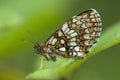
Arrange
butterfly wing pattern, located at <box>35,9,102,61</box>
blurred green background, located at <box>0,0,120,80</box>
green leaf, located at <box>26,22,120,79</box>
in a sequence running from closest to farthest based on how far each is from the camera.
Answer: green leaf, located at <box>26,22,120,79</box> < blurred green background, located at <box>0,0,120,80</box> < butterfly wing pattern, located at <box>35,9,102,61</box>

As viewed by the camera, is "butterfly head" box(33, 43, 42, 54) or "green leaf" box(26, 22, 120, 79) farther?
"butterfly head" box(33, 43, 42, 54)

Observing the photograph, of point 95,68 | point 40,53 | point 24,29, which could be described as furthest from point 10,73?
point 95,68

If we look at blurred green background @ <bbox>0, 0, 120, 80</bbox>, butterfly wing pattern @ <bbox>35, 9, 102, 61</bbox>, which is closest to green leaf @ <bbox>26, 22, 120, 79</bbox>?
blurred green background @ <bbox>0, 0, 120, 80</bbox>

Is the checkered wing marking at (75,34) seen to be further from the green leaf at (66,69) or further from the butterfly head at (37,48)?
the green leaf at (66,69)

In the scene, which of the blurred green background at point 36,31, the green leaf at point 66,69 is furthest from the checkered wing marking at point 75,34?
the green leaf at point 66,69

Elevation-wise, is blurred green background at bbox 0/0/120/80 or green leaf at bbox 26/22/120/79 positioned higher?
blurred green background at bbox 0/0/120/80

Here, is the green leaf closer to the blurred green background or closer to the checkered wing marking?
the blurred green background

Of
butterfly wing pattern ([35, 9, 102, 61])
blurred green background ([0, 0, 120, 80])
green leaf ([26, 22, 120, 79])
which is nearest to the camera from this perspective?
green leaf ([26, 22, 120, 79])
